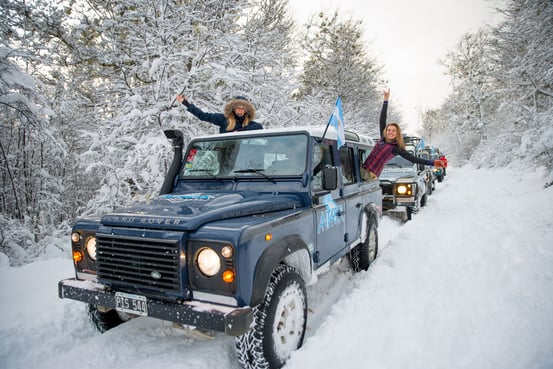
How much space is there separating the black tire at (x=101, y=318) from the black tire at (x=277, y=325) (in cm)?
159

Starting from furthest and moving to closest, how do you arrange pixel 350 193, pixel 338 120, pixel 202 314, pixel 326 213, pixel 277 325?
1. pixel 350 193
2. pixel 338 120
3. pixel 326 213
4. pixel 277 325
5. pixel 202 314

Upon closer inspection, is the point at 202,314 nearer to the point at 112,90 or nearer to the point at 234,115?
the point at 234,115

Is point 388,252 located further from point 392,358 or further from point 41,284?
point 41,284

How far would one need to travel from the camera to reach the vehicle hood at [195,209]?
92.9 inches

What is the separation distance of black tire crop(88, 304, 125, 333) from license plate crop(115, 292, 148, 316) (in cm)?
89

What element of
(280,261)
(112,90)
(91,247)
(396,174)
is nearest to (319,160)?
(280,261)

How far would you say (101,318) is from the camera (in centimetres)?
311

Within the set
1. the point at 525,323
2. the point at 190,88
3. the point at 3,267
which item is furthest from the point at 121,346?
the point at 190,88

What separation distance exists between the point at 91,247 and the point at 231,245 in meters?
1.53

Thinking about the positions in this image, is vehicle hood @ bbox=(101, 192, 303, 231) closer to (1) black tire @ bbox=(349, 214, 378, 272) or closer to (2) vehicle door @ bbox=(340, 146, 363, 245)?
(2) vehicle door @ bbox=(340, 146, 363, 245)

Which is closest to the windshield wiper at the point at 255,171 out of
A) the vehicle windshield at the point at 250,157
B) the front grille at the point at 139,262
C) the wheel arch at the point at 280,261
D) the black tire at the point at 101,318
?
the vehicle windshield at the point at 250,157

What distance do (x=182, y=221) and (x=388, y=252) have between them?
4.40m

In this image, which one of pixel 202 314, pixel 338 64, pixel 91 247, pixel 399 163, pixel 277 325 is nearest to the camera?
pixel 202 314

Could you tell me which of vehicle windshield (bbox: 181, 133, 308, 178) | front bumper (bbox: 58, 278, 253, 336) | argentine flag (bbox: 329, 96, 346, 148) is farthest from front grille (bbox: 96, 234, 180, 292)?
argentine flag (bbox: 329, 96, 346, 148)
